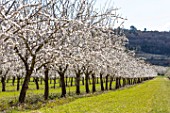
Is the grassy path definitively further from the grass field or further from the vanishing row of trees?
the vanishing row of trees

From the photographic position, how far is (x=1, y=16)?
9695 millimetres

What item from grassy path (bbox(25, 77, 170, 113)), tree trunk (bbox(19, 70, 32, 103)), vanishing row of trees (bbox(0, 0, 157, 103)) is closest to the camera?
vanishing row of trees (bbox(0, 0, 157, 103))

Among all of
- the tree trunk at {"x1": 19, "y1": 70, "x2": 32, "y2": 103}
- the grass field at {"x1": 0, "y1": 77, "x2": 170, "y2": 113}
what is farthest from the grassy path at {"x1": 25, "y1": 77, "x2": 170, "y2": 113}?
the tree trunk at {"x1": 19, "y1": 70, "x2": 32, "y2": 103}

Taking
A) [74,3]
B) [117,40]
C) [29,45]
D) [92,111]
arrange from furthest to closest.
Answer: [117,40] → [74,3] → [29,45] → [92,111]

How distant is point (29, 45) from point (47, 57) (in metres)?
1.59

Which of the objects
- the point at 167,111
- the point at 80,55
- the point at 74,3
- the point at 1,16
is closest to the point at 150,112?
the point at 167,111

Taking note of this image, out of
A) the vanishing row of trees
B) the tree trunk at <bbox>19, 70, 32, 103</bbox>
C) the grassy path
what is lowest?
the grassy path

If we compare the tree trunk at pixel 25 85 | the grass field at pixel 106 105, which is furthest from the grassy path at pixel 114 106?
the tree trunk at pixel 25 85

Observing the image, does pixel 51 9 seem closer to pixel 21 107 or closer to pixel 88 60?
pixel 88 60

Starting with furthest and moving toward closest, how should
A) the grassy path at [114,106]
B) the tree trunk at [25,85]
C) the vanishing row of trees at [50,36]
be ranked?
1. the tree trunk at [25,85]
2. the grassy path at [114,106]
3. the vanishing row of trees at [50,36]

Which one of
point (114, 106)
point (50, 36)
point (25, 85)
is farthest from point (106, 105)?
point (50, 36)

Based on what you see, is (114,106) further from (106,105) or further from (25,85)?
(25,85)

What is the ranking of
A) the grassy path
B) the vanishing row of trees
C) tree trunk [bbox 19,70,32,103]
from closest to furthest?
the vanishing row of trees
the grassy path
tree trunk [bbox 19,70,32,103]

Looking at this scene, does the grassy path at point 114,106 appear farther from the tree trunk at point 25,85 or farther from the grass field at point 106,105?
the tree trunk at point 25,85
